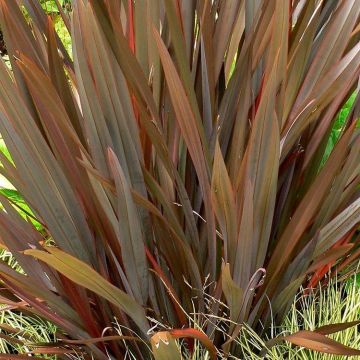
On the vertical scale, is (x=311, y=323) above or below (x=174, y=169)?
below

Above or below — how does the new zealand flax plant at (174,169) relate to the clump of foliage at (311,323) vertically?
above

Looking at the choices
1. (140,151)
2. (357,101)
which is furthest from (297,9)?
(140,151)

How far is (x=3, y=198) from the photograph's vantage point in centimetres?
127

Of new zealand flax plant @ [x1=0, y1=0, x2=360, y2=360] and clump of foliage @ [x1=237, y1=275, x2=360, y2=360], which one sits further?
clump of foliage @ [x1=237, y1=275, x2=360, y2=360]

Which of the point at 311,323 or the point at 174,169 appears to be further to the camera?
the point at 311,323

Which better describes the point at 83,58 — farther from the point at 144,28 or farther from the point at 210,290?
the point at 210,290

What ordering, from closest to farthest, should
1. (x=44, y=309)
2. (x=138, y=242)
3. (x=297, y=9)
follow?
1. (x=138, y=242)
2. (x=44, y=309)
3. (x=297, y=9)

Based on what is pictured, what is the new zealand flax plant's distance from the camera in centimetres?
101

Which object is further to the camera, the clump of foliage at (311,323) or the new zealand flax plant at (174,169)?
the clump of foliage at (311,323)

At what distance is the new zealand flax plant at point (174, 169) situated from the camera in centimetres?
101

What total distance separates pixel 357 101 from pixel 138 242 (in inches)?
21.5

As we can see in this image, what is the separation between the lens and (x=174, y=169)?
108cm

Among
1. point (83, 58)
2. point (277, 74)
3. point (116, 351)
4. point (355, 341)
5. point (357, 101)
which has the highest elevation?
point (83, 58)

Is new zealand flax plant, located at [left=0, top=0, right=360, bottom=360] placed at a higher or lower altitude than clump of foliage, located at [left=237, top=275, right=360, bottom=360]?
higher
